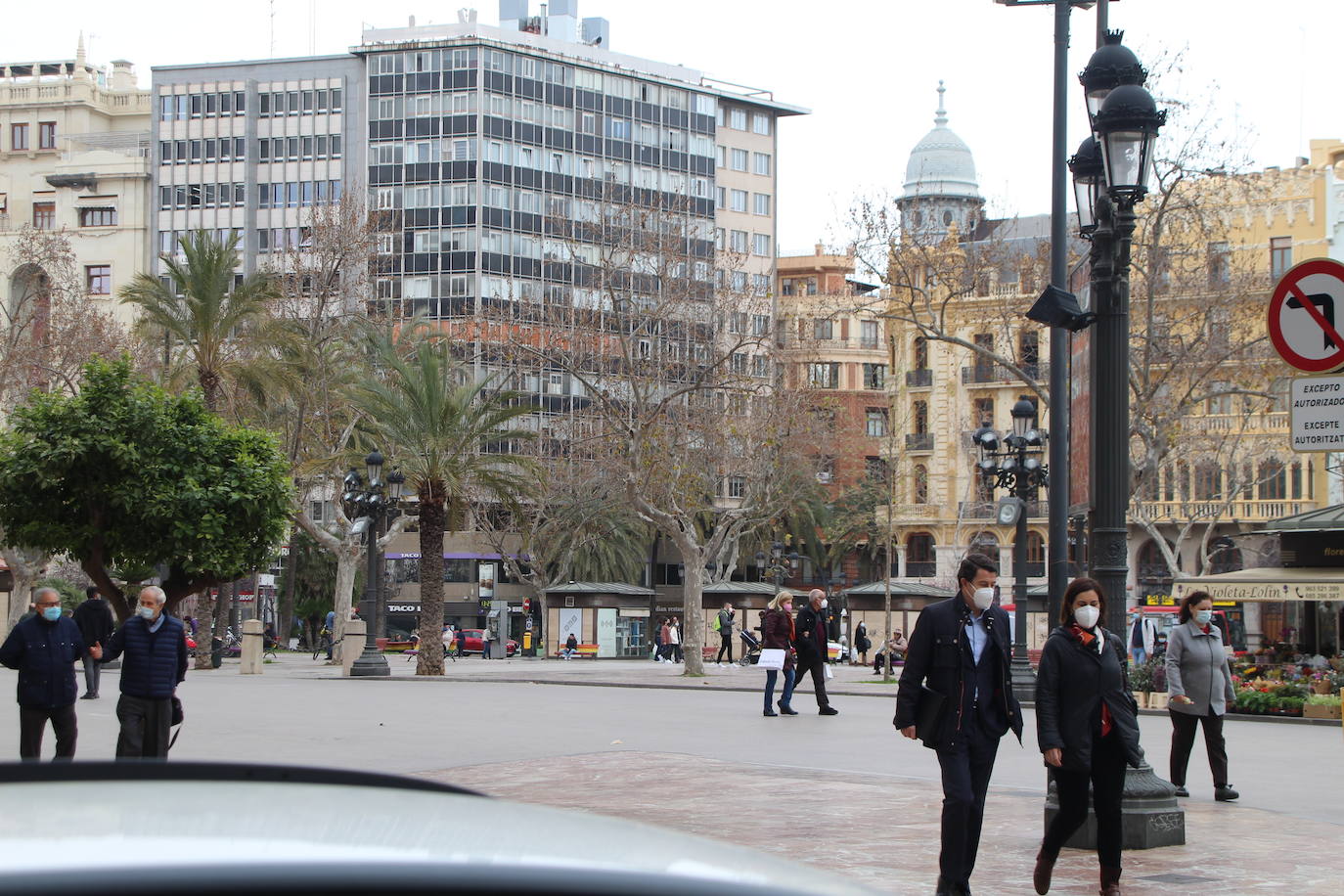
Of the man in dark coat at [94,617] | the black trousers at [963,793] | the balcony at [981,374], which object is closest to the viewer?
the black trousers at [963,793]

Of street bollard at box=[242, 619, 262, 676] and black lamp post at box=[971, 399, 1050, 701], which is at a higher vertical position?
black lamp post at box=[971, 399, 1050, 701]

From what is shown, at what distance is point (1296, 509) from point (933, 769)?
176ft

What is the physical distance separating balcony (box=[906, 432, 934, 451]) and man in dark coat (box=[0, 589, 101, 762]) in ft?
228

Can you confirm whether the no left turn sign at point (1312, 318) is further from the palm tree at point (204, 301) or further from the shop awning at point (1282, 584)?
the palm tree at point (204, 301)

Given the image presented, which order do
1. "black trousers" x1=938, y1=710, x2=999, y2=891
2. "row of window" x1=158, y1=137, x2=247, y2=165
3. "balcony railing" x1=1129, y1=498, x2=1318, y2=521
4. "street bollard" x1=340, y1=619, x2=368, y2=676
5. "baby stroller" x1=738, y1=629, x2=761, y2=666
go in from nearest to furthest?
"black trousers" x1=938, y1=710, x2=999, y2=891, "street bollard" x1=340, y1=619, x2=368, y2=676, "baby stroller" x1=738, y1=629, x2=761, y2=666, "balcony railing" x1=1129, y1=498, x2=1318, y2=521, "row of window" x1=158, y1=137, x2=247, y2=165

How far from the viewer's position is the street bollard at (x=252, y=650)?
37.7 metres

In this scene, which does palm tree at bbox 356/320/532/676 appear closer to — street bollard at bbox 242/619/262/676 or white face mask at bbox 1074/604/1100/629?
street bollard at bbox 242/619/262/676

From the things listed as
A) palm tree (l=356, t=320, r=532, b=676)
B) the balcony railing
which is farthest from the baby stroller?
the balcony railing

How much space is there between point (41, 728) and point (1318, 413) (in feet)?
32.7

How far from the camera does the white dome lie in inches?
3733

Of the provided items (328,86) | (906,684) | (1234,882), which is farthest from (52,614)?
(328,86)

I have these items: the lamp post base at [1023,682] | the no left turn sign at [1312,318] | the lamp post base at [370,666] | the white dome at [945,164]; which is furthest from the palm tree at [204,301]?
the white dome at [945,164]

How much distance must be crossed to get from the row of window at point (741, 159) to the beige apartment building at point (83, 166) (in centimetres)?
3261

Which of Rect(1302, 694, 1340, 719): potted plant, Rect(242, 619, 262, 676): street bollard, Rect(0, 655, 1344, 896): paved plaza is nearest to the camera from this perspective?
Rect(0, 655, 1344, 896): paved plaza
